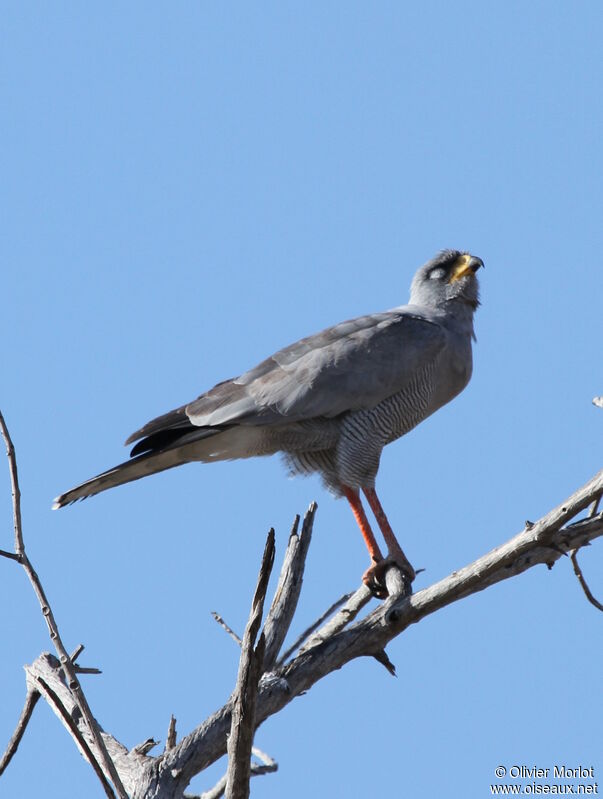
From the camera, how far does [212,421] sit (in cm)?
796

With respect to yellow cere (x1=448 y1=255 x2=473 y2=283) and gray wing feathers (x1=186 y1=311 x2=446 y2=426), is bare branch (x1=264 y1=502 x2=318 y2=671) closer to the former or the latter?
gray wing feathers (x1=186 y1=311 x2=446 y2=426)

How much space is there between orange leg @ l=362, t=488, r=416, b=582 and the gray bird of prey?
1cm

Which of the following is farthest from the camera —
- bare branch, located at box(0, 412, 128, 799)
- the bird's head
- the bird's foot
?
the bird's head

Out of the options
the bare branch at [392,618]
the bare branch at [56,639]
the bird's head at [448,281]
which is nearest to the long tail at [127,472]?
Answer: the bare branch at [392,618]

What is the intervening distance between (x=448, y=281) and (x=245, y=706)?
5744 millimetres

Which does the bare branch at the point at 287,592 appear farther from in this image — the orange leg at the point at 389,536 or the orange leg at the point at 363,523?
the orange leg at the point at 363,523

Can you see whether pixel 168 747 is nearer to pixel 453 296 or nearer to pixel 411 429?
pixel 411 429


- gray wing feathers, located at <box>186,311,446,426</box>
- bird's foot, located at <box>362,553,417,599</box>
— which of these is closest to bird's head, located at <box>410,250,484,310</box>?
gray wing feathers, located at <box>186,311,446,426</box>

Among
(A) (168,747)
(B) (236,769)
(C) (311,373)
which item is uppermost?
(C) (311,373)

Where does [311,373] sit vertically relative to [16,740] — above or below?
above

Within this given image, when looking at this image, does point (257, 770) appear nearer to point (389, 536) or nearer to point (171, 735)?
point (171, 735)

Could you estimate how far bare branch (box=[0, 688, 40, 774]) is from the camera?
16.9ft

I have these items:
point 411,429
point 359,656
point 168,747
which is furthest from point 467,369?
point 168,747

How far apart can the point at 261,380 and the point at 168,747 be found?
3.52 metres
